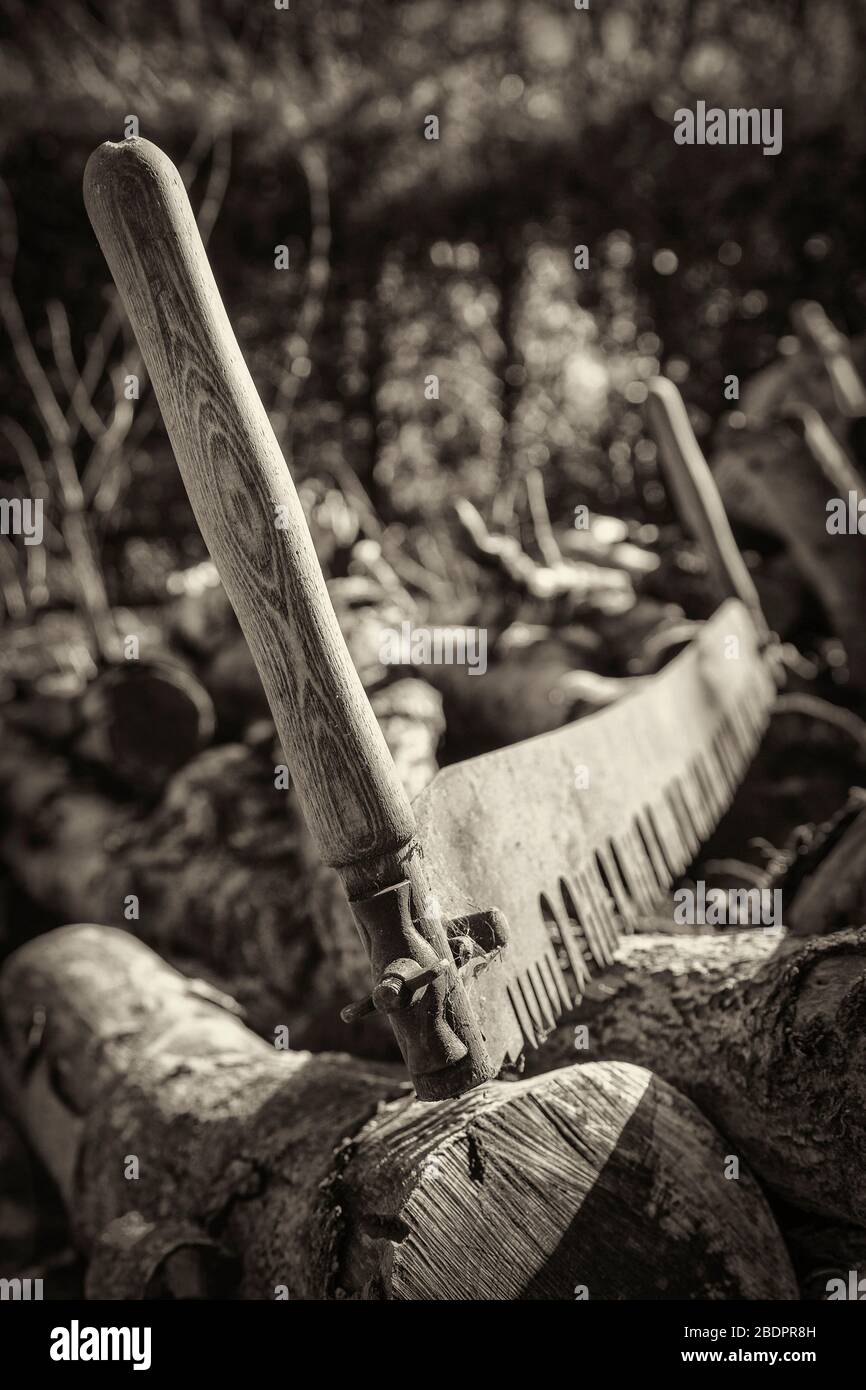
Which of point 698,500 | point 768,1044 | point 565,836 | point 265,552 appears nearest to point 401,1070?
point 565,836

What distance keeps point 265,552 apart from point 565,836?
39.6 inches

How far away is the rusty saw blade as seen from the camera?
187 cm

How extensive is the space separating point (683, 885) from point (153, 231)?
2.80 m

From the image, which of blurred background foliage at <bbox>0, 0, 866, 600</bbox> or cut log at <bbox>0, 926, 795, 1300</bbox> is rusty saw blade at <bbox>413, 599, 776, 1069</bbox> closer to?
cut log at <bbox>0, 926, 795, 1300</bbox>

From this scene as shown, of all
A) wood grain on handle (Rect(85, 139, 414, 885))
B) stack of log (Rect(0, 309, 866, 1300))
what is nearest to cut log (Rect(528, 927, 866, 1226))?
stack of log (Rect(0, 309, 866, 1300))

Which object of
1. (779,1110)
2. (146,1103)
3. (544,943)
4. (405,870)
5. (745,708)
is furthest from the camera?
(745,708)

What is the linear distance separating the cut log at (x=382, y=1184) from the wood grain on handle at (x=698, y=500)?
308 cm

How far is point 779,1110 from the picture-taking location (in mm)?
1852

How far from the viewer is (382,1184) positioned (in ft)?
5.94

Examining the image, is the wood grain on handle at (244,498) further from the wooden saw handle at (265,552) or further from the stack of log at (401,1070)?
the stack of log at (401,1070)

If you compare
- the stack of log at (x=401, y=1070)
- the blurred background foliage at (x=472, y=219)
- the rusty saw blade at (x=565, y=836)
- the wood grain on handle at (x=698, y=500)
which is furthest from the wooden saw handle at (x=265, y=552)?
the blurred background foliage at (x=472, y=219)

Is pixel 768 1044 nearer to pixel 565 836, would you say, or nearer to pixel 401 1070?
pixel 565 836
